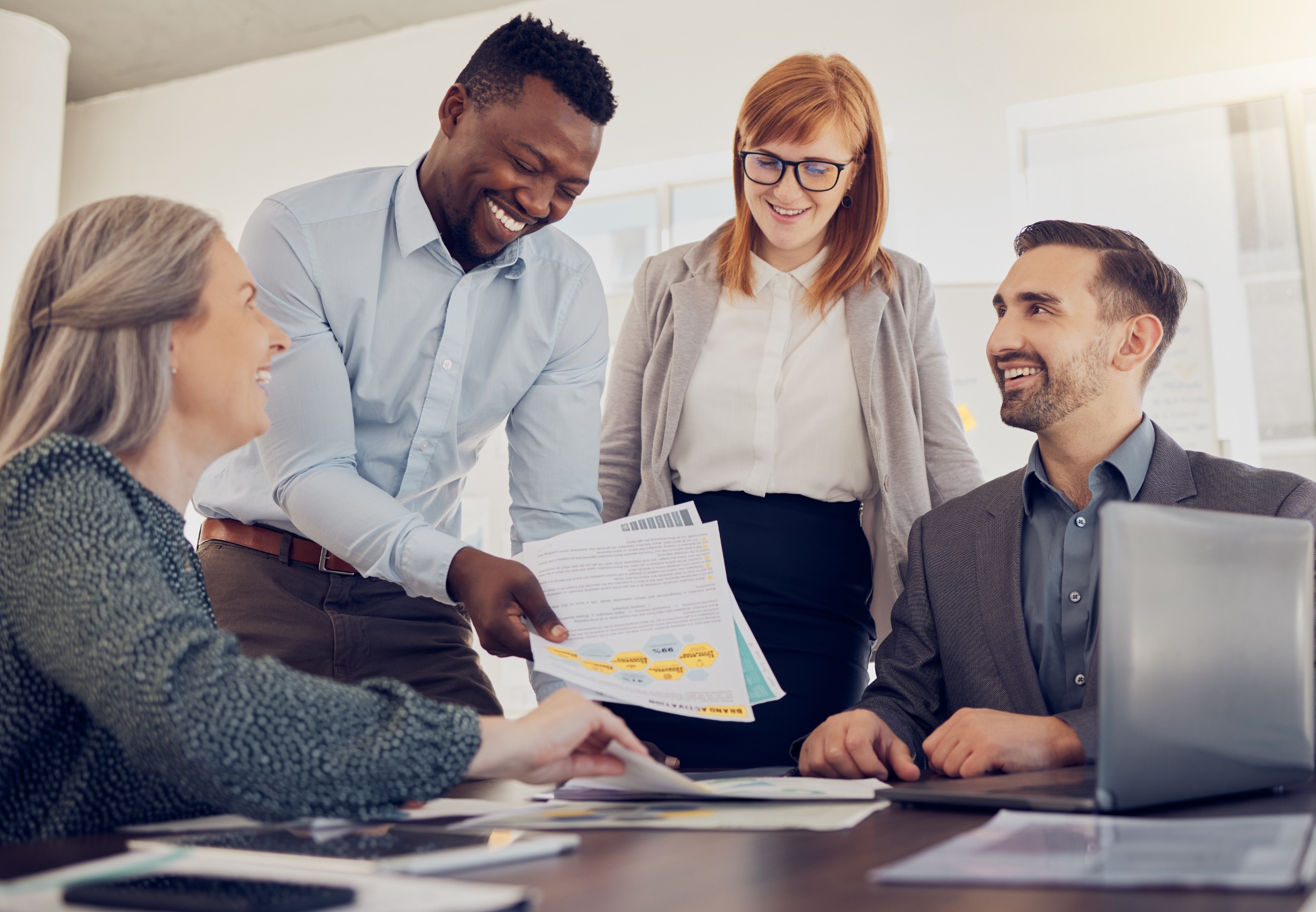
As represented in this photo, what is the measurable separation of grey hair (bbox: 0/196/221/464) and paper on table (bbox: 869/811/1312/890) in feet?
2.73

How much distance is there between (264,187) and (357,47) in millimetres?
898

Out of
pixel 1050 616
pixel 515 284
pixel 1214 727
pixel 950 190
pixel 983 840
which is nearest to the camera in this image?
pixel 983 840

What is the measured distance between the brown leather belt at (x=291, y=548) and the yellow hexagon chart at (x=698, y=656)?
0.65 meters

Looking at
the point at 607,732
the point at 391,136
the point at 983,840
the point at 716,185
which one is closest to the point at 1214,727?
the point at 983,840

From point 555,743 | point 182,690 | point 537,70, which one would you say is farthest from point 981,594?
point 182,690

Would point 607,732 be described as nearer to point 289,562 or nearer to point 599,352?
point 289,562

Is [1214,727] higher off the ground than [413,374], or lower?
lower

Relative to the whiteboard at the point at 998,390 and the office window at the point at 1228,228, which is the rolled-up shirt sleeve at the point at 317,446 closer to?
the whiteboard at the point at 998,390

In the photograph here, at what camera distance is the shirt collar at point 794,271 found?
2.11m

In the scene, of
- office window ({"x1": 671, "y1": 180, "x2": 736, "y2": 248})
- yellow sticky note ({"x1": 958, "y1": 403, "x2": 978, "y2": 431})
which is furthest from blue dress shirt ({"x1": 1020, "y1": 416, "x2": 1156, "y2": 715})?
office window ({"x1": 671, "y1": 180, "x2": 736, "y2": 248})

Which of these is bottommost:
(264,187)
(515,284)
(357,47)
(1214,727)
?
(1214,727)

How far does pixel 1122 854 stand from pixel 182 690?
692mm

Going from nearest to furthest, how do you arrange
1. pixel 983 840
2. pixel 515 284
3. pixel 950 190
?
pixel 983 840 < pixel 515 284 < pixel 950 190

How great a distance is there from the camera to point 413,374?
1830 mm
